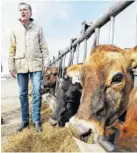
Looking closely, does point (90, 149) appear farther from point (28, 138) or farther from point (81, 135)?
point (28, 138)

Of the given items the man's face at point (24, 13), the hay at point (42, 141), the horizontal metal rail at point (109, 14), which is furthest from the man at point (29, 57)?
the horizontal metal rail at point (109, 14)

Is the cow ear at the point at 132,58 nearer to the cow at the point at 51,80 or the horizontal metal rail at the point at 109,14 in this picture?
the horizontal metal rail at the point at 109,14

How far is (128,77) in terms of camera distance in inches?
118

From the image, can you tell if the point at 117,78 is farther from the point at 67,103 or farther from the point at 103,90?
the point at 67,103

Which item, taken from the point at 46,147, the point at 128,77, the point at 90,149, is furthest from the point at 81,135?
the point at 46,147

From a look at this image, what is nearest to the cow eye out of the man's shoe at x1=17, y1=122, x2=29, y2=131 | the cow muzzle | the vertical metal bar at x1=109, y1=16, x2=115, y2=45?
the cow muzzle

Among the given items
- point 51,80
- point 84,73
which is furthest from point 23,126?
point 51,80

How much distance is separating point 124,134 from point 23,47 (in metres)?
1.97

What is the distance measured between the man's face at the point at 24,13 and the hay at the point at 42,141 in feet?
4.33

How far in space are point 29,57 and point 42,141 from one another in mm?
1009

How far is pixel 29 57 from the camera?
4652 millimetres

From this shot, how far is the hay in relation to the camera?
4.15m

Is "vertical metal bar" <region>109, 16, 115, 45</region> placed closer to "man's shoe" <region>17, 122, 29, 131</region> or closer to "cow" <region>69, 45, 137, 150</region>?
"cow" <region>69, 45, 137, 150</region>

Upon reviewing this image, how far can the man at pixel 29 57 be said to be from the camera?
4.57 metres
